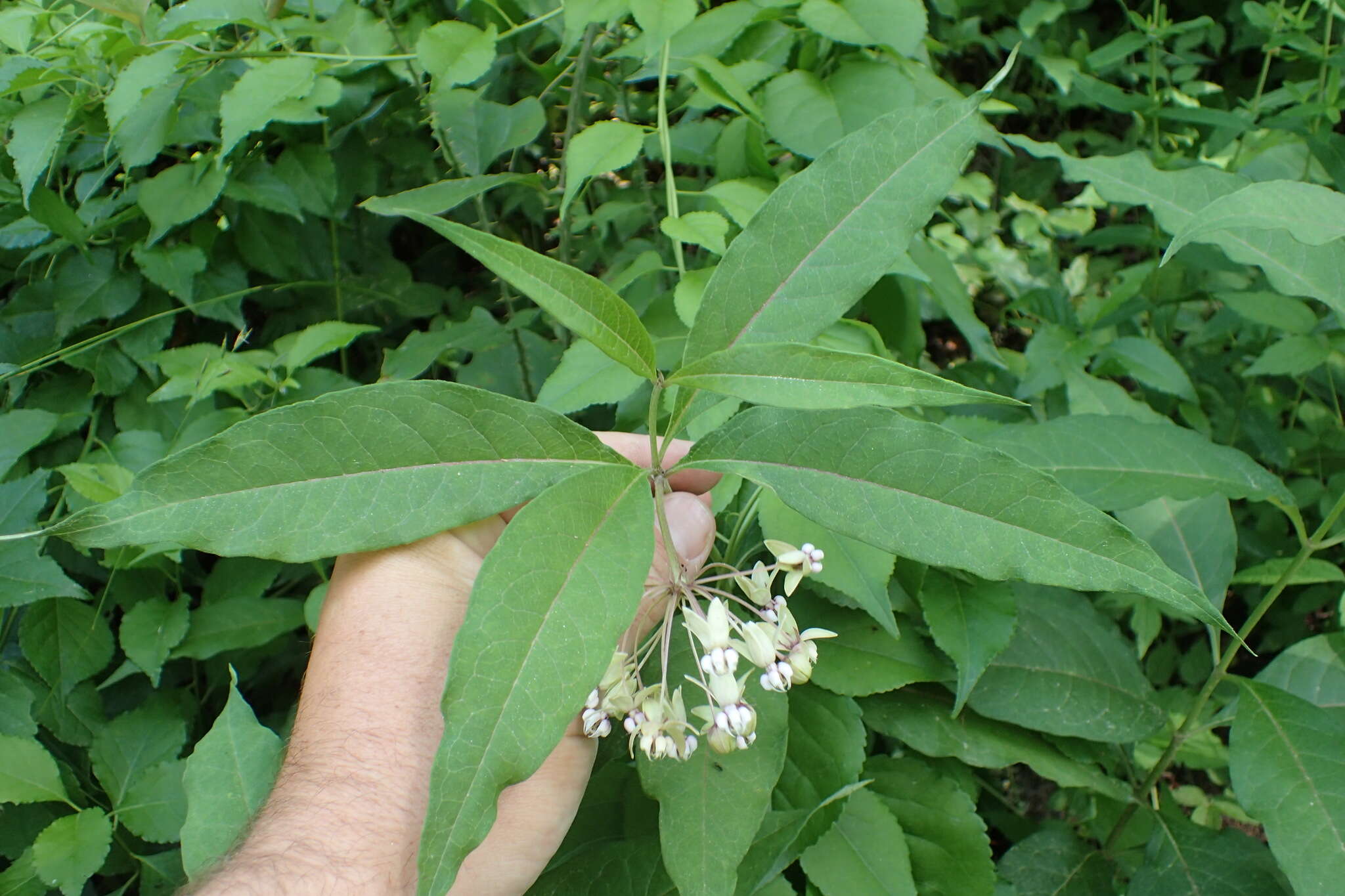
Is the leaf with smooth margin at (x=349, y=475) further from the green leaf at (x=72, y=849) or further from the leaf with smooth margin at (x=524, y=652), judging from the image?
the green leaf at (x=72, y=849)

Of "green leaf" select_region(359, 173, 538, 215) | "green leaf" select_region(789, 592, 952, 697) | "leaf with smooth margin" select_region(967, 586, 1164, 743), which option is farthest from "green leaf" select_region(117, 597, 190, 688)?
"leaf with smooth margin" select_region(967, 586, 1164, 743)

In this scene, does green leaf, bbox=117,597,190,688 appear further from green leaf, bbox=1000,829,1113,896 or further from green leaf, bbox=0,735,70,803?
green leaf, bbox=1000,829,1113,896

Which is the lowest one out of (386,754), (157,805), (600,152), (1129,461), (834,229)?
(157,805)

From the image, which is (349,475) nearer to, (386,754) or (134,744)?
(386,754)

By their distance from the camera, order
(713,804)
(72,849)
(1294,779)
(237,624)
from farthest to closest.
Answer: (237,624), (72,849), (1294,779), (713,804)

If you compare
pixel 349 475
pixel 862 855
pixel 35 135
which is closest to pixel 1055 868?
pixel 862 855

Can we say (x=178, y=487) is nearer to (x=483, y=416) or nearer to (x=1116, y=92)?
(x=483, y=416)

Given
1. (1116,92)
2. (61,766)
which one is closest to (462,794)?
(61,766)

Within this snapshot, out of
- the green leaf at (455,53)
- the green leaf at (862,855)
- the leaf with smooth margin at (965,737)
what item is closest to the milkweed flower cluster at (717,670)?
the green leaf at (862,855)
